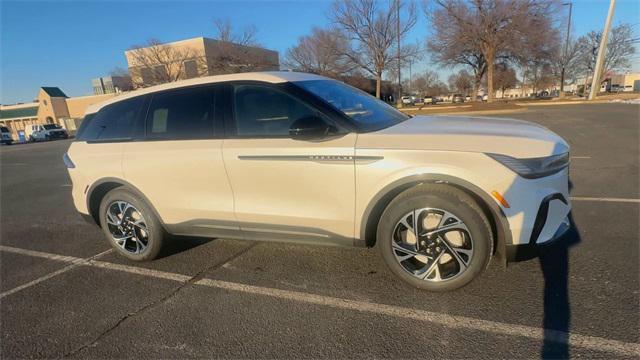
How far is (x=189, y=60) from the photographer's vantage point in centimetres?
4209

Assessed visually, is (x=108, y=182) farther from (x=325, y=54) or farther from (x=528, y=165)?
(x=325, y=54)

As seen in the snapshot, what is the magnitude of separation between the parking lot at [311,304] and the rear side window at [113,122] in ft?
4.51

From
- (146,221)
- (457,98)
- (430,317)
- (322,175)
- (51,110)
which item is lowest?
(430,317)

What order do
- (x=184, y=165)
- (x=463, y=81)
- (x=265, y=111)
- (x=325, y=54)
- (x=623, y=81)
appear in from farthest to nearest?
1. (x=623, y=81)
2. (x=463, y=81)
3. (x=325, y=54)
4. (x=184, y=165)
5. (x=265, y=111)

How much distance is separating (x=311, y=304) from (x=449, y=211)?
4.26 ft

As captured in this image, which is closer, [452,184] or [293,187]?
[452,184]

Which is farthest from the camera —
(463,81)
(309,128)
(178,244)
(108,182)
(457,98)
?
(457,98)

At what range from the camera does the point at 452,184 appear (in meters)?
2.61

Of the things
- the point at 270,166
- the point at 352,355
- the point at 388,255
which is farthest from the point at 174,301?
the point at 388,255

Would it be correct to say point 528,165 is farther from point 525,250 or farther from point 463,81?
point 463,81

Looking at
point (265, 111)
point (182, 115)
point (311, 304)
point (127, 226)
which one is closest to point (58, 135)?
point (127, 226)

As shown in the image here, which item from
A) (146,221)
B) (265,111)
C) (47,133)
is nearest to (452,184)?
→ (265,111)

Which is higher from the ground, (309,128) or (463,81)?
(463,81)

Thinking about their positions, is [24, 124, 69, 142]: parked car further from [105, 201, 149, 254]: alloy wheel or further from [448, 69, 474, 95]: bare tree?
[448, 69, 474, 95]: bare tree
